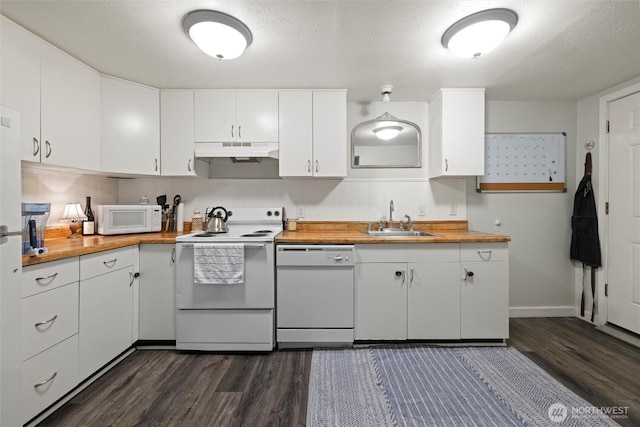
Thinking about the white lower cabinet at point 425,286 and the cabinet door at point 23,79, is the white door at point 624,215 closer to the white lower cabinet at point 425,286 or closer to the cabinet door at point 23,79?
the white lower cabinet at point 425,286

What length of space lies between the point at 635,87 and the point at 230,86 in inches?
136

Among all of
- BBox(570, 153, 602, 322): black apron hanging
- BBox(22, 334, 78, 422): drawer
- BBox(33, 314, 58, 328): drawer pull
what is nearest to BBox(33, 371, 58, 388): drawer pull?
BBox(22, 334, 78, 422): drawer

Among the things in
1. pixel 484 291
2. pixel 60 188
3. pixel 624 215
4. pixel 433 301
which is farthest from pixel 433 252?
pixel 60 188

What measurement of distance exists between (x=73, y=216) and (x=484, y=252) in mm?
3373

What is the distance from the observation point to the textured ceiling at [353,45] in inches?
60.2

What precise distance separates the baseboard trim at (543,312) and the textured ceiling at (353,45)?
84.2 inches

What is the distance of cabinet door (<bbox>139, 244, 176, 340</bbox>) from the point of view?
2.22 metres

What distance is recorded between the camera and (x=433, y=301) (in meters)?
2.23

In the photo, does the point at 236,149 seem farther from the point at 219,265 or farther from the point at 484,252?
the point at 484,252

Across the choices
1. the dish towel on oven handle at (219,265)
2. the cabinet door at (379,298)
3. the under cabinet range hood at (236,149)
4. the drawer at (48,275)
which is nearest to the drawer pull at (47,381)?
the drawer at (48,275)

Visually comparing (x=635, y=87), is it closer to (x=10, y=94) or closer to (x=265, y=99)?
(x=265, y=99)

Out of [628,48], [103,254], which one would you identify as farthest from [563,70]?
[103,254]

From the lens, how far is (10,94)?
1612mm

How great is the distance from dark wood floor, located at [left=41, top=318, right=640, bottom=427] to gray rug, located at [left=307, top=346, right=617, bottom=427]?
0.13 m
